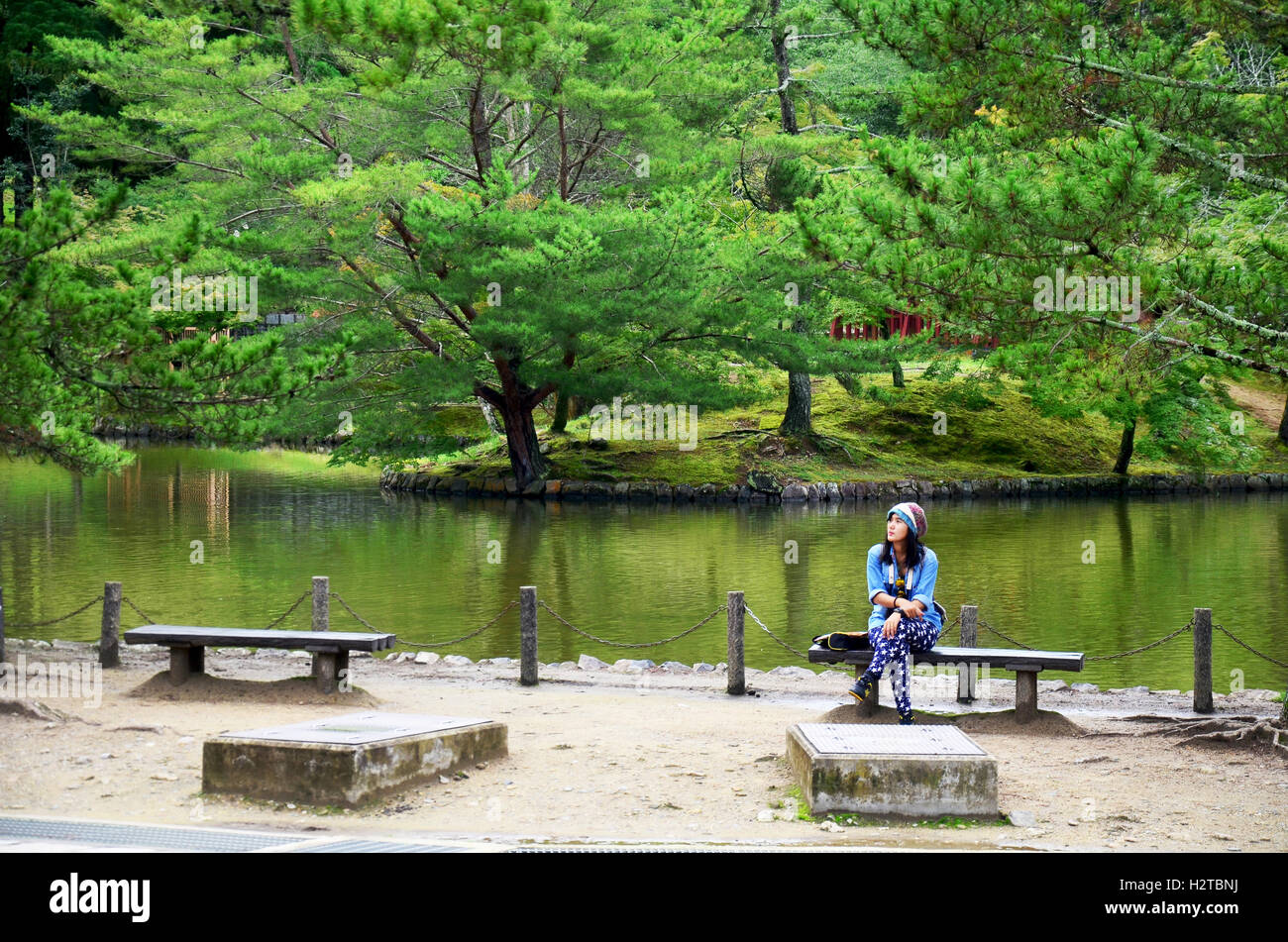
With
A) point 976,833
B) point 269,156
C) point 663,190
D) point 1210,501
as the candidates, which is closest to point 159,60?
point 269,156

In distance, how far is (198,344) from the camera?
9.14m

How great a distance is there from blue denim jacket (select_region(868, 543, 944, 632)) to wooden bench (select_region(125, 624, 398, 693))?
3.65 meters

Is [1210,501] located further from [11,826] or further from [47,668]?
[11,826]

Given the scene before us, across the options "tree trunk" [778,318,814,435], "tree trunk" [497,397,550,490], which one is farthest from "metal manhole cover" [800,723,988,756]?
"tree trunk" [778,318,814,435]

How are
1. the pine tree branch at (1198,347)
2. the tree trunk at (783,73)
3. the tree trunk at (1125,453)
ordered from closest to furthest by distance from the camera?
the pine tree branch at (1198,347), the tree trunk at (783,73), the tree trunk at (1125,453)

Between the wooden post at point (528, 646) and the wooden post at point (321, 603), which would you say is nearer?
the wooden post at point (528, 646)

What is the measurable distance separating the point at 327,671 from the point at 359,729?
119 inches

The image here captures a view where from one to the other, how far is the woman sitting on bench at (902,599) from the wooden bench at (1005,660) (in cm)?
18

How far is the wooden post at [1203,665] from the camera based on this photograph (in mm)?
10172

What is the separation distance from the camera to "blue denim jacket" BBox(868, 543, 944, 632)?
8.66 m

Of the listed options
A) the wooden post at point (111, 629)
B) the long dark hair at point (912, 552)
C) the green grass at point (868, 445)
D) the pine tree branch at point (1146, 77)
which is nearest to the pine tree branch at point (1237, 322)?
the pine tree branch at point (1146, 77)

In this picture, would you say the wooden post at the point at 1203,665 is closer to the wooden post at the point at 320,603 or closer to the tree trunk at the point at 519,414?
the wooden post at the point at 320,603

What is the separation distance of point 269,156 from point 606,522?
9.27 meters

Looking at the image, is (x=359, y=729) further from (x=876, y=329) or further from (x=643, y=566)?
(x=876, y=329)
